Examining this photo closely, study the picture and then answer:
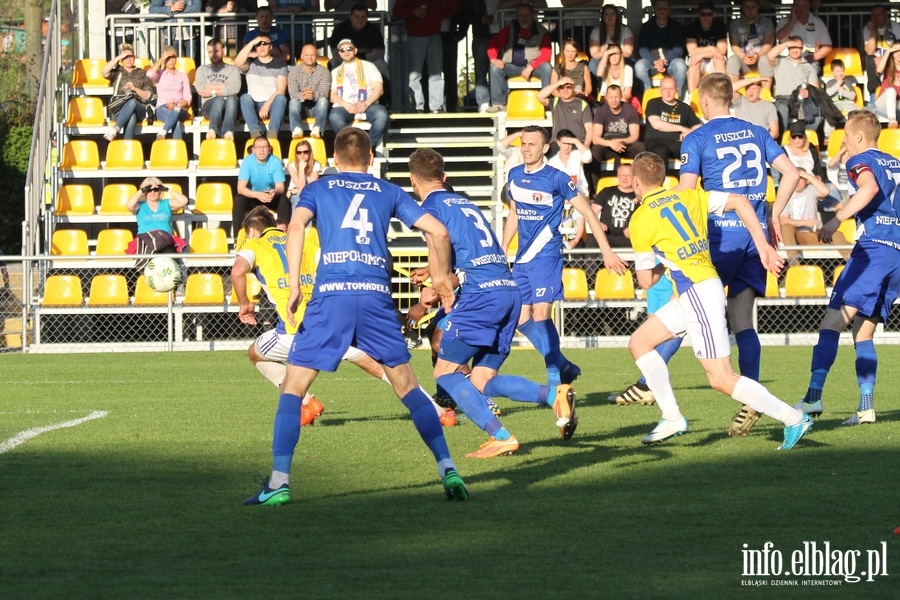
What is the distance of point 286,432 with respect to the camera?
263 inches

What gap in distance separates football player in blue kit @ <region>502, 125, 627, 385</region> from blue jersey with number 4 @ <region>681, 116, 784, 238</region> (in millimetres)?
1745

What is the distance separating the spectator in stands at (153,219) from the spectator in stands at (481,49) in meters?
5.55

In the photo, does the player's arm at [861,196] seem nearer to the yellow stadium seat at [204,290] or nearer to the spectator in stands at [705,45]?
the yellow stadium seat at [204,290]

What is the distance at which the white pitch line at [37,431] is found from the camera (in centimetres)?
920

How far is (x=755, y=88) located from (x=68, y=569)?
16.2m

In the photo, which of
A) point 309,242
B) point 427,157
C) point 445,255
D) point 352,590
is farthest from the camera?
point 309,242

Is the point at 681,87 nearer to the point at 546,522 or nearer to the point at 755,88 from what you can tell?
the point at 755,88

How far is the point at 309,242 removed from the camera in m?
10.4

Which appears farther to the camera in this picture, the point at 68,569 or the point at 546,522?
the point at 546,522

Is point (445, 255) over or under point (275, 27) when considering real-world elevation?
under

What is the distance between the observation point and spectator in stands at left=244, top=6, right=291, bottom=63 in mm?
21125

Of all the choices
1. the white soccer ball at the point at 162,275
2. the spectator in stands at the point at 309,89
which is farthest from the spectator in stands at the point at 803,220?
the white soccer ball at the point at 162,275

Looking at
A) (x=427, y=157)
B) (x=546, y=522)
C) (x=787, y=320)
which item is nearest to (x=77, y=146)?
(x=787, y=320)

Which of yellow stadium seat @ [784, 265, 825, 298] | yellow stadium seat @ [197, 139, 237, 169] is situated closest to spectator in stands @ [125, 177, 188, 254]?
yellow stadium seat @ [197, 139, 237, 169]
